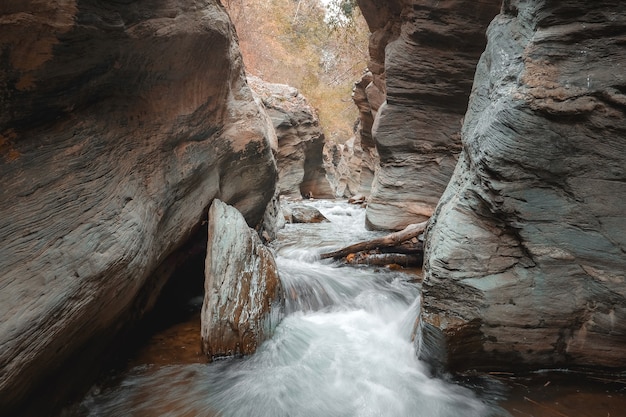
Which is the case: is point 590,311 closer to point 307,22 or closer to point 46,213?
point 46,213

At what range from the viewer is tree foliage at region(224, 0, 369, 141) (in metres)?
19.4

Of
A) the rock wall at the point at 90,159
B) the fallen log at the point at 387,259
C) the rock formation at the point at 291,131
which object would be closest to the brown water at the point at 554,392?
the rock wall at the point at 90,159

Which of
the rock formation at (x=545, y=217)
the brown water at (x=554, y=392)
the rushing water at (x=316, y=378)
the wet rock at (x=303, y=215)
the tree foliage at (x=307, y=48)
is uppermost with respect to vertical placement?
the tree foliage at (x=307, y=48)

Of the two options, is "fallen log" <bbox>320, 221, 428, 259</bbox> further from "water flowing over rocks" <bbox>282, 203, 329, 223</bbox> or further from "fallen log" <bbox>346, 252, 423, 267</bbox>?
"water flowing over rocks" <bbox>282, 203, 329, 223</bbox>

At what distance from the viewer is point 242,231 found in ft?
14.4

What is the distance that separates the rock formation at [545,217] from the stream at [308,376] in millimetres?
480

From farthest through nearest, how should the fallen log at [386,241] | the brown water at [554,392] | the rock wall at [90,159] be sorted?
1. the fallen log at [386,241]
2. the brown water at [554,392]
3. the rock wall at [90,159]

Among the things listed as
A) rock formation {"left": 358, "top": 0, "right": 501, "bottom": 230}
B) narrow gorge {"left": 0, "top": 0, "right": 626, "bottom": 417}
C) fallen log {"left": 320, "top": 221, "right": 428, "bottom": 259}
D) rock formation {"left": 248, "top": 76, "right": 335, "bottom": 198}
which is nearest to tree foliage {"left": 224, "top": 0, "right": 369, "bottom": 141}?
rock formation {"left": 248, "top": 76, "right": 335, "bottom": 198}

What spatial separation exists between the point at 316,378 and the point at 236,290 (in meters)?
1.23

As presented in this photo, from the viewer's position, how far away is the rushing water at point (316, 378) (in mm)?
2984

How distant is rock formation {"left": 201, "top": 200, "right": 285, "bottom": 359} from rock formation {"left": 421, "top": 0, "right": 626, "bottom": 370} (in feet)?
5.90

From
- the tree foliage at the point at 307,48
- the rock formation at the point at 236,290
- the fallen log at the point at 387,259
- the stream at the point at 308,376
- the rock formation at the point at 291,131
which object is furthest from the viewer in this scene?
the tree foliage at the point at 307,48

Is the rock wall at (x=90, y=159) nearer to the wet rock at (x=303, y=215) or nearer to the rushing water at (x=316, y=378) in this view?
the rushing water at (x=316, y=378)

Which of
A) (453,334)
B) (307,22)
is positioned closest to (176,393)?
(453,334)
